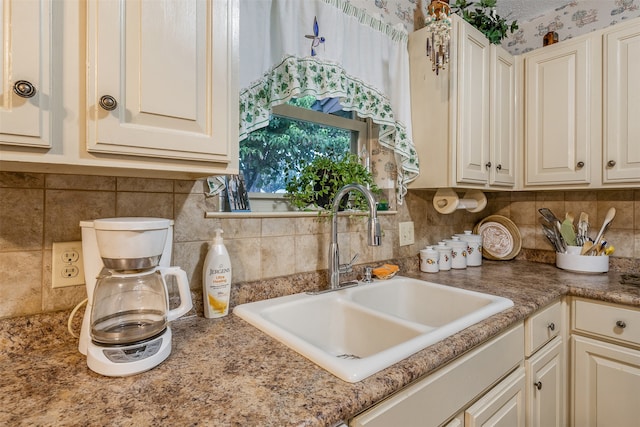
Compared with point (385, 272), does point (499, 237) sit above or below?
above

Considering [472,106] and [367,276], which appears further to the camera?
[472,106]

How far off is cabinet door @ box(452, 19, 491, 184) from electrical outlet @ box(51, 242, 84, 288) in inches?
57.3

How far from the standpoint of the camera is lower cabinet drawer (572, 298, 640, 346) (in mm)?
1229

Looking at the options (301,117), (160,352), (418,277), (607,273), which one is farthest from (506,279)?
(160,352)

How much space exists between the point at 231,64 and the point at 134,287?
21.8 inches

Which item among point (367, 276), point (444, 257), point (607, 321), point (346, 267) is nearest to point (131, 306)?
point (346, 267)

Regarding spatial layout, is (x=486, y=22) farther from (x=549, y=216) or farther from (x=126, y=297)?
(x=126, y=297)

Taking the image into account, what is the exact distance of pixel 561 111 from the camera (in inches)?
67.3

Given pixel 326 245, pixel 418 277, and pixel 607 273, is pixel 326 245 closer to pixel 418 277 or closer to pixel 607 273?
pixel 418 277

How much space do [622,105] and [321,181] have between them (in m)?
1.47

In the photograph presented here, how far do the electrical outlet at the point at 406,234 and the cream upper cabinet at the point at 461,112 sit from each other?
0.20 m

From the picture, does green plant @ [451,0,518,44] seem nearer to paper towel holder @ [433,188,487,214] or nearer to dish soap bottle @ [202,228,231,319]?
paper towel holder @ [433,188,487,214]

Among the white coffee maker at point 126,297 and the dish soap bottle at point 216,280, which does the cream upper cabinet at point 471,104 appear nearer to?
the dish soap bottle at point 216,280

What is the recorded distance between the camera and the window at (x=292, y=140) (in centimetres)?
134
